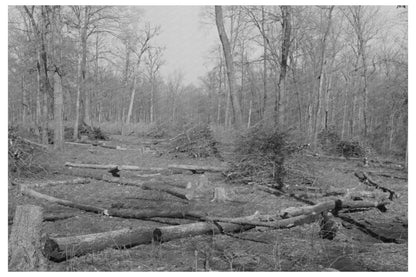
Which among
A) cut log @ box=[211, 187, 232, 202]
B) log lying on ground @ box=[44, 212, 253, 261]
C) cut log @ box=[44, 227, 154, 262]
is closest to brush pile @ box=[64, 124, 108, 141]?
cut log @ box=[211, 187, 232, 202]

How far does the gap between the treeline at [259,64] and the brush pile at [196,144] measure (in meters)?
1.31

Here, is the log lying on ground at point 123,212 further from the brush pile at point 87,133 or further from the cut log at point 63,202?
the brush pile at point 87,133

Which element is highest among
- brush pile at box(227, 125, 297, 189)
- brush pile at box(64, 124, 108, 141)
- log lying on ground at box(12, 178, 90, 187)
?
brush pile at box(64, 124, 108, 141)

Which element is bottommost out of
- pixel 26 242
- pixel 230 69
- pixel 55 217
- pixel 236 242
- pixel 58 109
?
pixel 236 242

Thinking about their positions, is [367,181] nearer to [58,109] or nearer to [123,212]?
[123,212]

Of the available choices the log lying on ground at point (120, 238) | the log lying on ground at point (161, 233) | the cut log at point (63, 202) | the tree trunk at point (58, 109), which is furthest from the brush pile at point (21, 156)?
the log lying on ground at point (120, 238)

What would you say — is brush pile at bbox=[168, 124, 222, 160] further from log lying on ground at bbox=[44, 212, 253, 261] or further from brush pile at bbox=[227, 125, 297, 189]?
log lying on ground at bbox=[44, 212, 253, 261]

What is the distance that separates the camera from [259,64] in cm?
3394

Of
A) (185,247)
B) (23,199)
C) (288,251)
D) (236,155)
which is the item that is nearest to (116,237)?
(185,247)

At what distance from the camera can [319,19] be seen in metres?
25.7

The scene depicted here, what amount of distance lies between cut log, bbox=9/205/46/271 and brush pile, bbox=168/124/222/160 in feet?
35.1

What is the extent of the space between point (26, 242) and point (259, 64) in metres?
31.4

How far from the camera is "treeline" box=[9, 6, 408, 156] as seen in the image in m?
15.8

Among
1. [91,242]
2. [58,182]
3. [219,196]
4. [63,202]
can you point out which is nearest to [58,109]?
[58,182]
